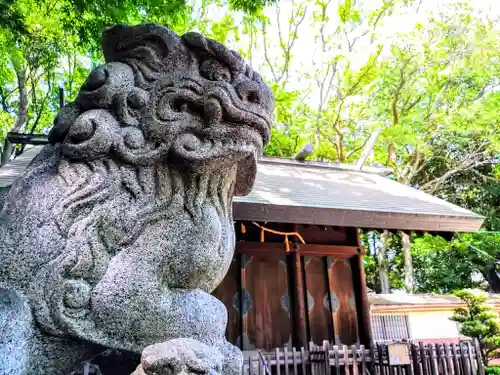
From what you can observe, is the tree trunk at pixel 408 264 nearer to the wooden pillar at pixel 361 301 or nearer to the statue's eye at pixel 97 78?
the wooden pillar at pixel 361 301

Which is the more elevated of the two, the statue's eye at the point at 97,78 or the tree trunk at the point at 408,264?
the tree trunk at the point at 408,264

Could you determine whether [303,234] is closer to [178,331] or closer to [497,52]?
[178,331]

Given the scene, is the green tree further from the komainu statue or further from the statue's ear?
the komainu statue

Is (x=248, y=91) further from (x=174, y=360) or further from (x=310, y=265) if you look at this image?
(x=310, y=265)

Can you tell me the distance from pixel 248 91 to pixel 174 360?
3.93 feet

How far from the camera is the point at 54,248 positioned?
156cm

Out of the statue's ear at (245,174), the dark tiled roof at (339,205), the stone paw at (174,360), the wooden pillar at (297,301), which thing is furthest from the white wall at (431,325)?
the stone paw at (174,360)

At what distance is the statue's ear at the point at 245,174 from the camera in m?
1.98

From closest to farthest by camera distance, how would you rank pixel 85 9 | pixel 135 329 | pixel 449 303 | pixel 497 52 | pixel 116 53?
1. pixel 135 329
2. pixel 116 53
3. pixel 85 9
4. pixel 497 52
5. pixel 449 303

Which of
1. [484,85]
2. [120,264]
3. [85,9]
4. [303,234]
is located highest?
[484,85]

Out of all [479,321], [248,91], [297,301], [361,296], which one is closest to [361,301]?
[361,296]

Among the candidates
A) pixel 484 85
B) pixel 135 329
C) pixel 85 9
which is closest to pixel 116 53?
pixel 135 329

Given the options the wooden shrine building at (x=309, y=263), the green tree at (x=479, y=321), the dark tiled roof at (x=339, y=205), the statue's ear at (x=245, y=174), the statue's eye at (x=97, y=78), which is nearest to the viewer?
the statue's eye at (x=97, y=78)

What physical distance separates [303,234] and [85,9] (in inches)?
175
